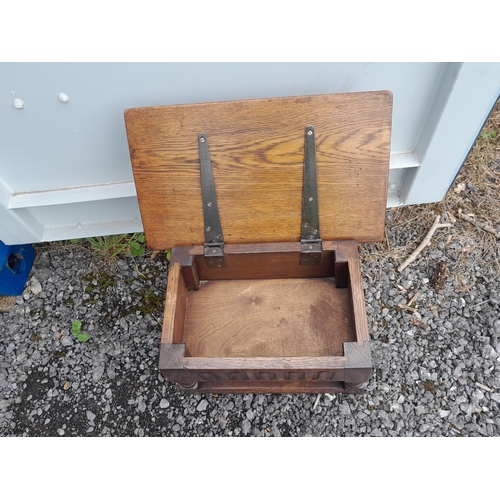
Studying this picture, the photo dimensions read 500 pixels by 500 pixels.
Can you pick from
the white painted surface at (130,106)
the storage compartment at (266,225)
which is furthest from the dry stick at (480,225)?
the storage compartment at (266,225)

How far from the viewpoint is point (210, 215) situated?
194 cm

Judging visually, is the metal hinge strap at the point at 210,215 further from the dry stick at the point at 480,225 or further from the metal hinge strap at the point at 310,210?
the dry stick at the point at 480,225

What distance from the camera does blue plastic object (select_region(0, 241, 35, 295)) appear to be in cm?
252

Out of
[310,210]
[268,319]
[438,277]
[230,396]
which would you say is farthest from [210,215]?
[438,277]

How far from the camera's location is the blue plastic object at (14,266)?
252 cm

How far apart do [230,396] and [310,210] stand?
42.1 inches

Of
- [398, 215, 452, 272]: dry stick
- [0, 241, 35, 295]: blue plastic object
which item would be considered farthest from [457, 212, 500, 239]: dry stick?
[0, 241, 35, 295]: blue plastic object

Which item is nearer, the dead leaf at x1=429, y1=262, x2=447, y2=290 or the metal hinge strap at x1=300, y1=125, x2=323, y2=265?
the metal hinge strap at x1=300, y1=125, x2=323, y2=265

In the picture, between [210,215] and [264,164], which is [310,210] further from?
[210,215]

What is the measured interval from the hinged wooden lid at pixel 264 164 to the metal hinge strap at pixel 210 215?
0.02 m

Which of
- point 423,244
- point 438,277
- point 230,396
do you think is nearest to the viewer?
point 230,396

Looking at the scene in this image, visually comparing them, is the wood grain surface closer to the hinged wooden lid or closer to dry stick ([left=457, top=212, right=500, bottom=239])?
the hinged wooden lid

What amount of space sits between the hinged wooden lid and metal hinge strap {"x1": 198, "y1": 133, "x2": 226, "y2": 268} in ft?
0.07

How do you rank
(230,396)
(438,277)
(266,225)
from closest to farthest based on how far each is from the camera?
(266,225), (230,396), (438,277)
